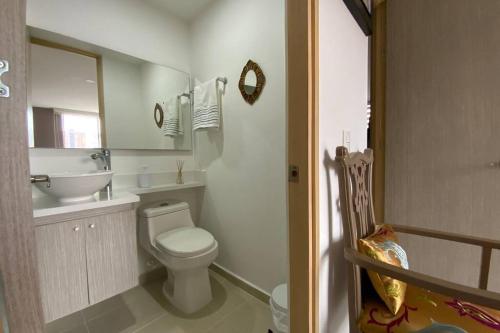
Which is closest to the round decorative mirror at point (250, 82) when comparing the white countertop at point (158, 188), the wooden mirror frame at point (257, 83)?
the wooden mirror frame at point (257, 83)

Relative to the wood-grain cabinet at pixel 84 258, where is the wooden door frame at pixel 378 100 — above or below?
above

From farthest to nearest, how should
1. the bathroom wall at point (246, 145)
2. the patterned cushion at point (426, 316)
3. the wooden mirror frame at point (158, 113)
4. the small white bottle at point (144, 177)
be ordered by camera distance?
the wooden mirror frame at point (158, 113)
the small white bottle at point (144, 177)
the bathroom wall at point (246, 145)
the patterned cushion at point (426, 316)

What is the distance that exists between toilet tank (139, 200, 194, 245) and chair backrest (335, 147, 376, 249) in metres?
1.36

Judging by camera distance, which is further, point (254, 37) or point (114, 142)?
point (114, 142)

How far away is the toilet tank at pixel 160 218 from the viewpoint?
1.65 m

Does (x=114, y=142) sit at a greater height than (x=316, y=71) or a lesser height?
lesser

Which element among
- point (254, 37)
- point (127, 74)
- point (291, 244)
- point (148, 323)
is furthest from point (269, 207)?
point (127, 74)

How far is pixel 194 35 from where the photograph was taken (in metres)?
2.11

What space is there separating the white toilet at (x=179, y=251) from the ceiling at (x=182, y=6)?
68.9 inches

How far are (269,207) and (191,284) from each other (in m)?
0.78

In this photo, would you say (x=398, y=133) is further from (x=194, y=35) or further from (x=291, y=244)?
(x=194, y=35)

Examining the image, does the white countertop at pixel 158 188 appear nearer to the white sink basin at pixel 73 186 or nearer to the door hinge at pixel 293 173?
the white sink basin at pixel 73 186

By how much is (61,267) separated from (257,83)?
63.3 inches

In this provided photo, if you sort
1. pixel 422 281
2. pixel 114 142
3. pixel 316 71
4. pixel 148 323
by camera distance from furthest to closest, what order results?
pixel 114 142
pixel 148 323
pixel 316 71
pixel 422 281
